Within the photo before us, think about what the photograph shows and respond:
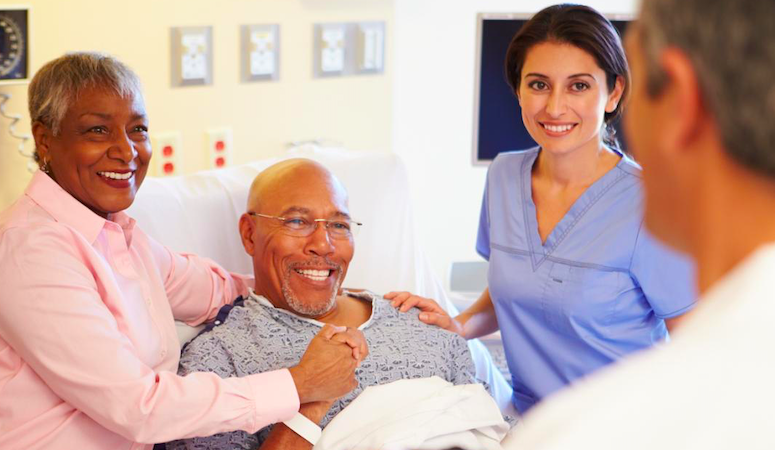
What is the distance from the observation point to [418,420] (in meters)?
1.77

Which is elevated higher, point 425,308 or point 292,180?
point 292,180

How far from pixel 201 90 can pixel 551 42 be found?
1.20 m

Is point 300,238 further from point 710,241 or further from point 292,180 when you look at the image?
point 710,241

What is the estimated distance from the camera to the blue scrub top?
200cm

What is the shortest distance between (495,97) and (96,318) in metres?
1.72

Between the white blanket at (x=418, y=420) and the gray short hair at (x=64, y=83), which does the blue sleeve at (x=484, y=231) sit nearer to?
the white blanket at (x=418, y=420)

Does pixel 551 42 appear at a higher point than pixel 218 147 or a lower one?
higher

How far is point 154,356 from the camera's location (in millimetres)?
1768

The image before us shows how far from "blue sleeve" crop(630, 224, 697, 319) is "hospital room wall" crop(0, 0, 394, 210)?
4.74 feet

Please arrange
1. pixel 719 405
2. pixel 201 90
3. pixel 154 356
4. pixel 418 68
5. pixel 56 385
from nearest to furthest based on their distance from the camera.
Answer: pixel 719 405 < pixel 56 385 < pixel 154 356 < pixel 201 90 < pixel 418 68

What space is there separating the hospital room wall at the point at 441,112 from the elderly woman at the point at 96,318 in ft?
6.65

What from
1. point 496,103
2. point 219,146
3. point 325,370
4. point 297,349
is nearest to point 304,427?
point 325,370

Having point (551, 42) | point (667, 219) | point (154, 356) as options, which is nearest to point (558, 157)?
point (551, 42)

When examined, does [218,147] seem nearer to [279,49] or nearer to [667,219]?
[279,49]
